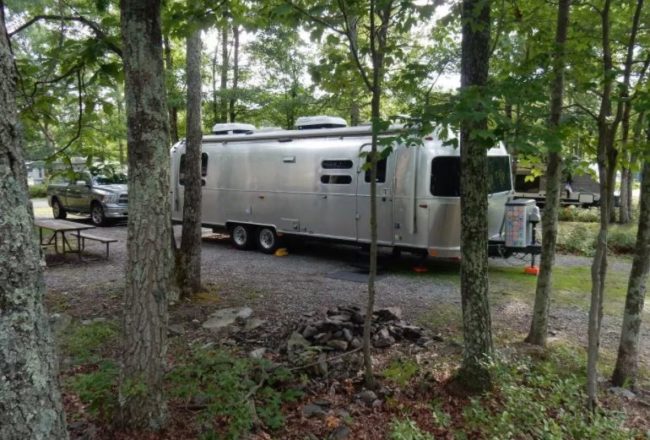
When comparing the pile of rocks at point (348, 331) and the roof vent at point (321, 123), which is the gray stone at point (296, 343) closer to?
the pile of rocks at point (348, 331)

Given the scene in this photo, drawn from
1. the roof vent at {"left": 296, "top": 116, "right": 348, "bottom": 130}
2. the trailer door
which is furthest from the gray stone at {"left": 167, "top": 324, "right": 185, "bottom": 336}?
the roof vent at {"left": 296, "top": 116, "right": 348, "bottom": 130}

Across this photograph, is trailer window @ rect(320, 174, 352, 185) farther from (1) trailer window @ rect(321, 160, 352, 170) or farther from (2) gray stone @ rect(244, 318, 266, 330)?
(2) gray stone @ rect(244, 318, 266, 330)

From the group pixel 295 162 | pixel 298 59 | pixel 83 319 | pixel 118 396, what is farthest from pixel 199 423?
pixel 298 59

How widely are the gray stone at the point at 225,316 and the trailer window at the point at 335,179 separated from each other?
3.73 metres

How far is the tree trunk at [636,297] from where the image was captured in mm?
3808

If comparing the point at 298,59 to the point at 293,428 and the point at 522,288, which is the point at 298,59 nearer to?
the point at 522,288

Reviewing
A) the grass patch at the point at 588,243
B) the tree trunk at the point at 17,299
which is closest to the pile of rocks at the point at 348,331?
the tree trunk at the point at 17,299

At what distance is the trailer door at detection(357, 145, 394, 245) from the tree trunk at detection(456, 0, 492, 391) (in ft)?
15.2

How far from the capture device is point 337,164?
29.2 feet

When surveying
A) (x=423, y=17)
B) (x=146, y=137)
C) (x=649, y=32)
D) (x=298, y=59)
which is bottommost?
(x=146, y=137)

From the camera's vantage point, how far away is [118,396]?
2.88 m

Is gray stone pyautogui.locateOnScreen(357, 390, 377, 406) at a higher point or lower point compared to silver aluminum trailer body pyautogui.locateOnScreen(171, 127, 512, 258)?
lower

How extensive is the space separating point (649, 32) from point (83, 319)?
6742 millimetres

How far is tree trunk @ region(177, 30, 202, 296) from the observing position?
20.4ft
